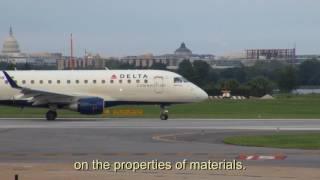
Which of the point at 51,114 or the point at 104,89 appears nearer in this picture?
the point at 51,114

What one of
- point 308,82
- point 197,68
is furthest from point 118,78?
point 308,82

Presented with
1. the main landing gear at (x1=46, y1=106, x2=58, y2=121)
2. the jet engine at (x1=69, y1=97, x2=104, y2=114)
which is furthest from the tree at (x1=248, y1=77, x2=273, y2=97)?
the jet engine at (x1=69, y1=97, x2=104, y2=114)

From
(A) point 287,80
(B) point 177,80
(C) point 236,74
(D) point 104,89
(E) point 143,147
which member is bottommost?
(C) point 236,74

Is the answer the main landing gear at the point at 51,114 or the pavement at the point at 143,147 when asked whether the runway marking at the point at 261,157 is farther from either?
the main landing gear at the point at 51,114

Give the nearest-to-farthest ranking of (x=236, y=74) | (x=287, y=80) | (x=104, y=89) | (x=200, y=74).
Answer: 1. (x=104, y=89)
2. (x=287, y=80)
3. (x=200, y=74)
4. (x=236, y=74)

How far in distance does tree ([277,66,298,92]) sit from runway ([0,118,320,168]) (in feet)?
341

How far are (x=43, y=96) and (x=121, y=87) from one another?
458 cm

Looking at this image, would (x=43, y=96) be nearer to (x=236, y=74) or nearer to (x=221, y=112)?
(x=221, y=112)

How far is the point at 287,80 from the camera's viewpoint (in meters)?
149

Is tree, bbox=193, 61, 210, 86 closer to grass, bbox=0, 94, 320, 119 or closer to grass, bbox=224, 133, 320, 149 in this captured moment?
grass, bbox=0, 94, 320, 119

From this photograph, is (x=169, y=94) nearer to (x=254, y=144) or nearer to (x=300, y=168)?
(x=254, y=144)

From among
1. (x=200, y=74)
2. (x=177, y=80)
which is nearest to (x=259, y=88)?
(x=200, y=74)

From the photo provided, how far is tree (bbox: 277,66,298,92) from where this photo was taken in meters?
148

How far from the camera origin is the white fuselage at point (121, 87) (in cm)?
5003
